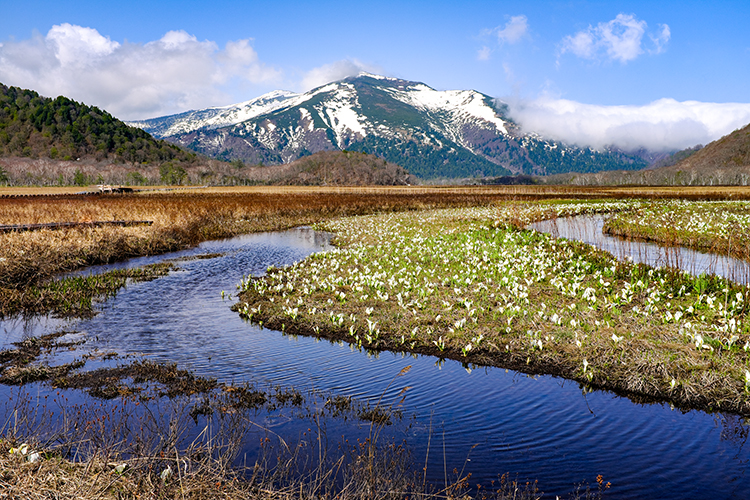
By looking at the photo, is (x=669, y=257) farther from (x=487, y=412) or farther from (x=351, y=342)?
(x=487, y=412)

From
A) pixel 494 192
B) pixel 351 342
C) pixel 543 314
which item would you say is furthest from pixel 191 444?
pixel 494 192

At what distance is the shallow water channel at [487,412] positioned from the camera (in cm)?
608

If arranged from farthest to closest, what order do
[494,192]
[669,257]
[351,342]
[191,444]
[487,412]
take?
1. [494,192]
2. [669,257]
3. [351,342]
4. [487,412]
5. [191,444]

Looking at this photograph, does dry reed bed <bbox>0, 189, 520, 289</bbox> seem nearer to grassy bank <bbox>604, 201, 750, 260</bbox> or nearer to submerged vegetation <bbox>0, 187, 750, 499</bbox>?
submerged vegetation <bbox>0, 187, 750, 499</bbox>

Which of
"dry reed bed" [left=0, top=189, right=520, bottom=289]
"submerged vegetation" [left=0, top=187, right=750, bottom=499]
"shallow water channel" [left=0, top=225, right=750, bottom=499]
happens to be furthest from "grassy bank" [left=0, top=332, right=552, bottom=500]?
"dry reed bed" [left=0, top=189, right=520, bottom=289]

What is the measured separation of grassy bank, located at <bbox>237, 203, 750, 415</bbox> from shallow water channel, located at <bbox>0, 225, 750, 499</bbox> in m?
0.51

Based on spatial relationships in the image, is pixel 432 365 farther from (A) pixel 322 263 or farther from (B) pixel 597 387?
(A) pixel 322 263

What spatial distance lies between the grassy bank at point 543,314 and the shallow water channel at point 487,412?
51cm

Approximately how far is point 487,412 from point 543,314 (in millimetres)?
4566

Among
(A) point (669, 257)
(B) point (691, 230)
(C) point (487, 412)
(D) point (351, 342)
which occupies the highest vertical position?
(B) point (691, 230)

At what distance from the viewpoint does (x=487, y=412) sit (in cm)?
768

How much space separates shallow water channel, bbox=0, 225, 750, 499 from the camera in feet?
19.9

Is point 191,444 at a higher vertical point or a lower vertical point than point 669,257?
lower

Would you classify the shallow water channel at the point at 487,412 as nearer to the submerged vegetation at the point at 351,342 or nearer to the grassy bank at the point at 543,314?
the submerged vegetation at the point at 351,342
